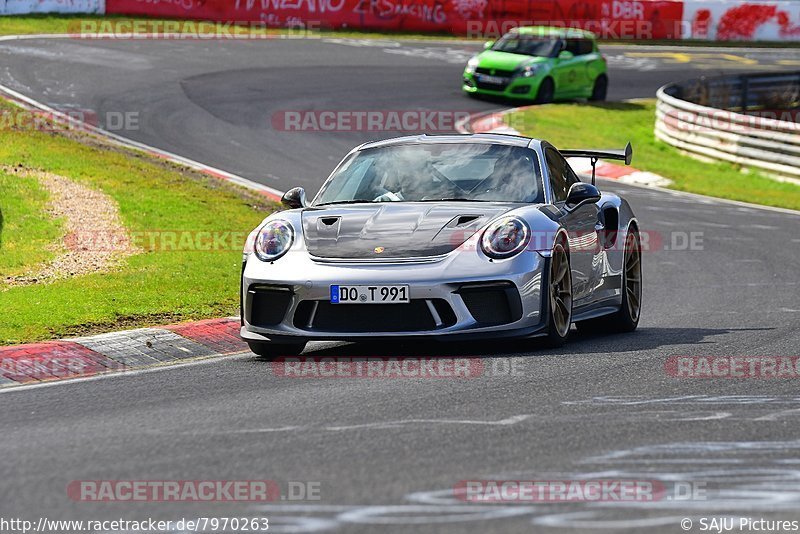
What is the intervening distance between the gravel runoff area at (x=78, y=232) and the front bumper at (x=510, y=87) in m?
13.7

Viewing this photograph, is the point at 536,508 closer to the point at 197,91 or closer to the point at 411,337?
the point at 411,337

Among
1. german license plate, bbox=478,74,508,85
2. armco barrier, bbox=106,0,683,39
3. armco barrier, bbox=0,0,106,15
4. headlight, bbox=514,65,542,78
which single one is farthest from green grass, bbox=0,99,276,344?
armco barrier, bbox=106,0,683,39

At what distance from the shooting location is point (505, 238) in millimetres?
8312

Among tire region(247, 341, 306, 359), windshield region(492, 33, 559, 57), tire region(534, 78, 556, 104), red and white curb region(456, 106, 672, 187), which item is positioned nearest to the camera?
tire region(247, 341, 306, 359)

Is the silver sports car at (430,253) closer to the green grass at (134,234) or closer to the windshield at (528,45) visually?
the green grass at (134,234)

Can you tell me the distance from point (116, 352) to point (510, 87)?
67.0 feet

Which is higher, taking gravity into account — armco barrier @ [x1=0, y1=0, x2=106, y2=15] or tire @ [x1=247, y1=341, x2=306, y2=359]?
armco barrier @ [x1=0, y1=0, x2=106, y2=15]

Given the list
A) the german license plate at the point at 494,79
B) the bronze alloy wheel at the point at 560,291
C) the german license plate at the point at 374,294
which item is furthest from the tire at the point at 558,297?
the german license plate at the point at 494,79

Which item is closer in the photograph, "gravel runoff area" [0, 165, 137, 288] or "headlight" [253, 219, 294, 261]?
"headlight" [253, 219, 294, 261]

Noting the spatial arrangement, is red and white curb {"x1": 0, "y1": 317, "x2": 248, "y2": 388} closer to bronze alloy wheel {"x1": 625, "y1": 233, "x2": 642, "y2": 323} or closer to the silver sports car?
the silver sports car

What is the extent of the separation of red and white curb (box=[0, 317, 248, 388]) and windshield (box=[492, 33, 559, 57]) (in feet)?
66.0

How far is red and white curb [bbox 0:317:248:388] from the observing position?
807 cm

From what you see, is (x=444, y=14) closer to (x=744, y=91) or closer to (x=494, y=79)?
(x=744, y=91)

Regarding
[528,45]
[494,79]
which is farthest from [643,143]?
[528,45]
